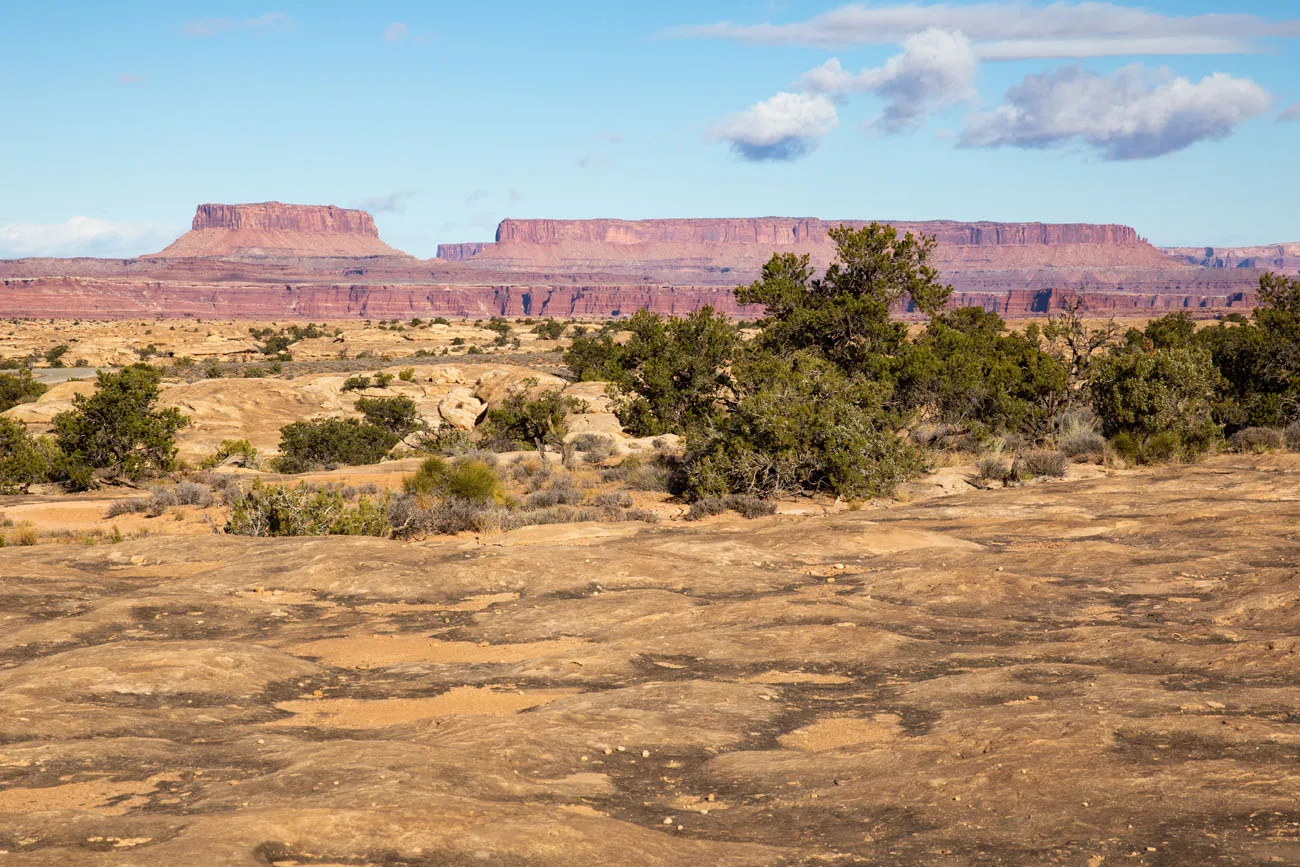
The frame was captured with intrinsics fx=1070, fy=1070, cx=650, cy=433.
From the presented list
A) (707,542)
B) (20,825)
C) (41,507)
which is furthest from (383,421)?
(20,825)

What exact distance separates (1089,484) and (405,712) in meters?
15.0

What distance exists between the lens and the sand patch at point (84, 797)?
5918mm

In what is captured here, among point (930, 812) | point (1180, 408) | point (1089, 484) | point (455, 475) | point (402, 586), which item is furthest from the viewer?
point (1180, 408)

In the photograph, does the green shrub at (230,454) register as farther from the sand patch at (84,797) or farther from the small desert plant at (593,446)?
the sand patch at (84,797)

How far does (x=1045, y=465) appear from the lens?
22.1 m

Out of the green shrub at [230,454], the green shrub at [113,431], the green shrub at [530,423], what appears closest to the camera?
the green shrub at [113,431]

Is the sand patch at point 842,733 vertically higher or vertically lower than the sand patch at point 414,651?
higher

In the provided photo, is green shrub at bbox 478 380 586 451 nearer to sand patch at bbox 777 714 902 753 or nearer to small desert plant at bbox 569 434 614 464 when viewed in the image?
small desert plant at bbox 569 434 614 464

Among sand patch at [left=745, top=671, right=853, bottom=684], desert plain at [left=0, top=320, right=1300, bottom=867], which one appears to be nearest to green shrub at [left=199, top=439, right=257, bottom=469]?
desert plain at [left=0, top=320, right=1300, bottom=867]

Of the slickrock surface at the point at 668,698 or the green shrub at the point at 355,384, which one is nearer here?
the slickrock surface at the point at 668,698

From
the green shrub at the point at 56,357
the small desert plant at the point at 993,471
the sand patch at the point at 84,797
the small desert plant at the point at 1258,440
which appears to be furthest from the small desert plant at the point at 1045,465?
the green shrub at the point at 56,357

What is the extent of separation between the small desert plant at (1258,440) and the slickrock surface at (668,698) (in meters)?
9.37

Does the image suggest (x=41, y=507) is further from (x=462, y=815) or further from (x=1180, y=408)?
(x=1180, y=408)

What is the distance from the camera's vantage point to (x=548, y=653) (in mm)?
10320
